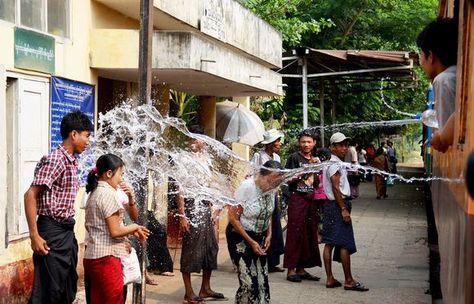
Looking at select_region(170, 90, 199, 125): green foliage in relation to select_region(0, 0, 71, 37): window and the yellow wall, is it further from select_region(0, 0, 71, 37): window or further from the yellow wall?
select_region(0, 0, 71, 37): window

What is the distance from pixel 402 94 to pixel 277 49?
16628 millimetres

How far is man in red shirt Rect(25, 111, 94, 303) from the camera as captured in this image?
5.63 metres

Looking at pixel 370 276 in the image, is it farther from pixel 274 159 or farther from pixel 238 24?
pixel 238 24

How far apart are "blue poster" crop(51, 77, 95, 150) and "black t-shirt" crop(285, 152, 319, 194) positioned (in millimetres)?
2536

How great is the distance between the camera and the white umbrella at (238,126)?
1473 centimetres

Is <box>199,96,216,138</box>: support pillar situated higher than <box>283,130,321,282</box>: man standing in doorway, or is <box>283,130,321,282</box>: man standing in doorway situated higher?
<box>199,96,216,138</box>: support pillar

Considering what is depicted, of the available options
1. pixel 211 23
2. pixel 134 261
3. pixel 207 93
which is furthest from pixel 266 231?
pixel 207 93

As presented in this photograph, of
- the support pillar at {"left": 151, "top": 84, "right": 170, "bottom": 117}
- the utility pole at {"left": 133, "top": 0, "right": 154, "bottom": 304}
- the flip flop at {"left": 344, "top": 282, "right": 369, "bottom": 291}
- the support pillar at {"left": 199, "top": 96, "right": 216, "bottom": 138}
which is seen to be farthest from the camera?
the support pillar at {"left": 199, "top": 96, "right": 216, "bottom": 138}

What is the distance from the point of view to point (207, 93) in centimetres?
1469

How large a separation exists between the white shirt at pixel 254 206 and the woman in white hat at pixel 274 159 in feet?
7.20

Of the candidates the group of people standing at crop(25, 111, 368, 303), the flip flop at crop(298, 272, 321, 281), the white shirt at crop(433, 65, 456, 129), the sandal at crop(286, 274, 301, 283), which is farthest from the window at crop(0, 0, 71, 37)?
the white shirt at crop(433, 65, 456, 129)

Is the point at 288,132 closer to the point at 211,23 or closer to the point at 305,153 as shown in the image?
the point at 211,23

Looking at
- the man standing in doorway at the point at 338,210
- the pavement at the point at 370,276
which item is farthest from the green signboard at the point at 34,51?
the man standing in doorway at the point at 338,210

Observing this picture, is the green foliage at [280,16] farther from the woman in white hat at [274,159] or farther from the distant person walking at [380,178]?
the woman in white hat at [274,159]
